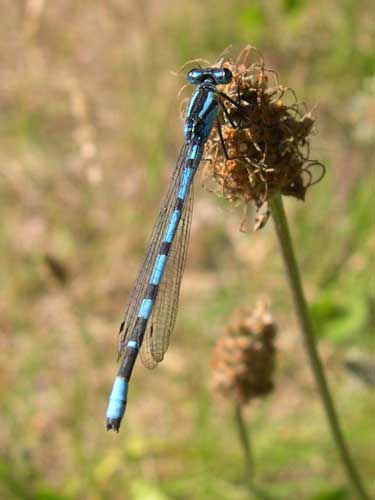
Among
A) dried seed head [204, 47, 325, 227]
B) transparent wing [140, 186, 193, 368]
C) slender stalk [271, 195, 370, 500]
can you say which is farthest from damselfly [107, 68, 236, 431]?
slender stalk [271, 195, 370, 500]

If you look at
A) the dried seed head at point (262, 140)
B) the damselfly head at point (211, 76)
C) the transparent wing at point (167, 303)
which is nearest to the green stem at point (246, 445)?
the transparent wing at point (167, 303)

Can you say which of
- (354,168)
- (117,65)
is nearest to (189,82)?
(354,168)

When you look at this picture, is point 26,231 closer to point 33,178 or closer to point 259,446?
point 33,178

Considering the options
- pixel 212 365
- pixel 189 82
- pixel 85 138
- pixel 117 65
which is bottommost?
pixel 212 365

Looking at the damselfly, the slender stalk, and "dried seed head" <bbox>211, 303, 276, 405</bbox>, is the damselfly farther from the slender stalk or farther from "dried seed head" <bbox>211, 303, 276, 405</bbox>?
the slender stalk

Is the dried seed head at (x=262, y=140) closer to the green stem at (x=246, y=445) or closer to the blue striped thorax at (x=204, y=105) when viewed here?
the blue striped thorax at (x=204, y=105)

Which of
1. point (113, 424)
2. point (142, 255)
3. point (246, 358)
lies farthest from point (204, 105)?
point (142, 255)
